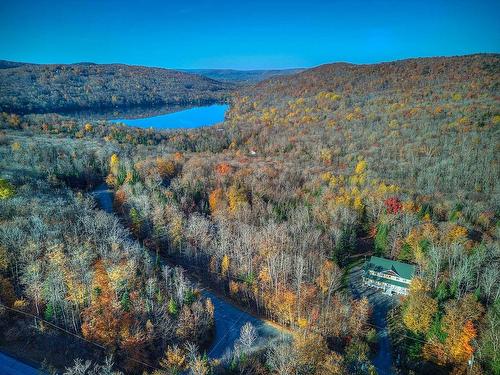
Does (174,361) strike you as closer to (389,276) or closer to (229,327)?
(229,327)

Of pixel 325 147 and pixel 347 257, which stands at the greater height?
pixel 325 147

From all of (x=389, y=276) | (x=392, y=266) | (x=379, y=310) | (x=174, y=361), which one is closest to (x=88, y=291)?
(x=174, y=361)

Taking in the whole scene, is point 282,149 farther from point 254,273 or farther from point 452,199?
point 254,273

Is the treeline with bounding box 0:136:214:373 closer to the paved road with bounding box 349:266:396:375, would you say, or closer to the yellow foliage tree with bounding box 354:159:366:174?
the paved road with bounding box 349:266:396:375

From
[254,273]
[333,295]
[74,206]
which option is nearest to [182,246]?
[254,273]

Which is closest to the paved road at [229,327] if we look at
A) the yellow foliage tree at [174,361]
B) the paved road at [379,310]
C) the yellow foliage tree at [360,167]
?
the yellow foliage tree at [174,361]

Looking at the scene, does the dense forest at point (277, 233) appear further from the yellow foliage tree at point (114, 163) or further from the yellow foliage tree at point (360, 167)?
the yellow foliage tree at point (114, 163)
